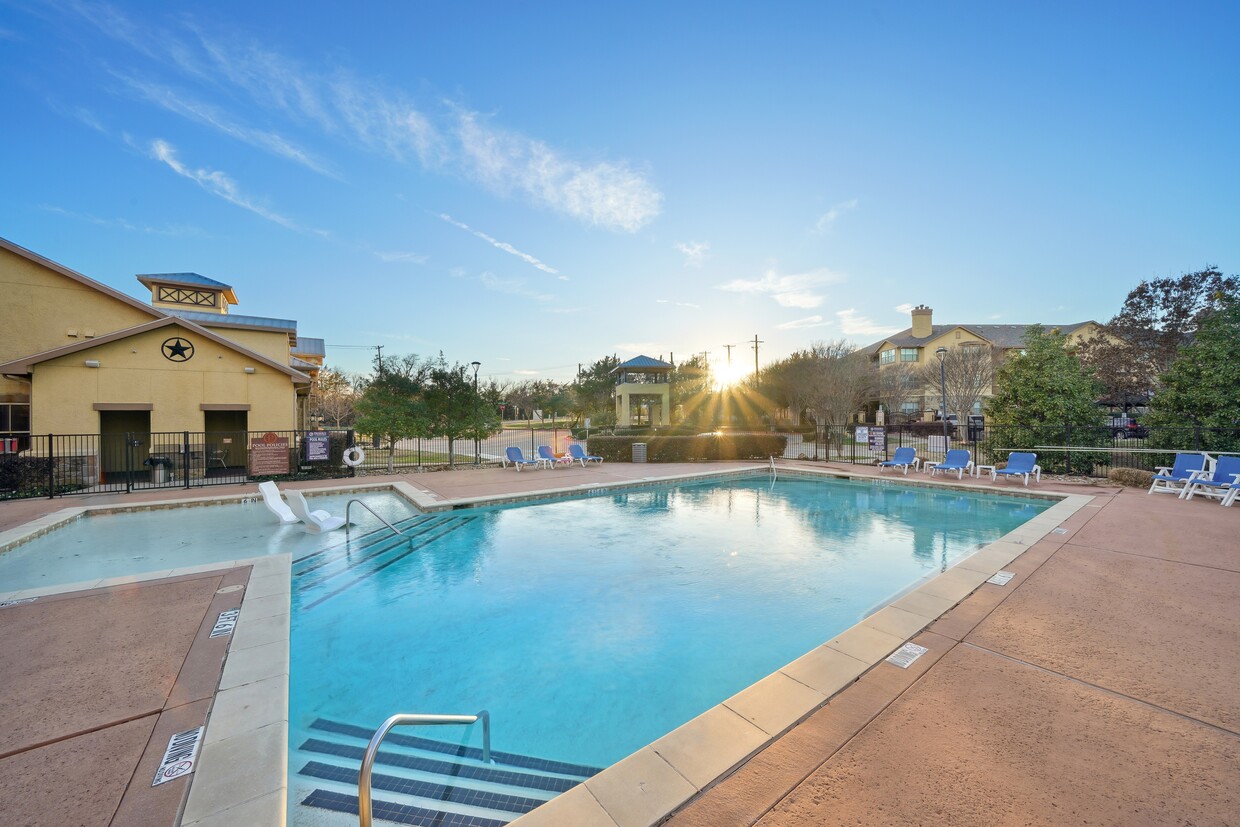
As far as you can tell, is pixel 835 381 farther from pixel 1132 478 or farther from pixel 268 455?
pixel 268 455

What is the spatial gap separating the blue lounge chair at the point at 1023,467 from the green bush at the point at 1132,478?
5.10ft

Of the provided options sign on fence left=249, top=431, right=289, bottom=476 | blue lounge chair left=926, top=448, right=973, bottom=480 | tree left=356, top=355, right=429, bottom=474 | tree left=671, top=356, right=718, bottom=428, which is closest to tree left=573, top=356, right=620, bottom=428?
tree left=671, top=356, right=718, bottom=428

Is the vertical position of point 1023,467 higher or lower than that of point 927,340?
lower

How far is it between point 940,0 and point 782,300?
44.9 ft

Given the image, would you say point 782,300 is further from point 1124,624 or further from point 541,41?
point 1124,624

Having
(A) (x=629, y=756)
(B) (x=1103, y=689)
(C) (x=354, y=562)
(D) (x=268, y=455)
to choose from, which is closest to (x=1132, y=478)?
(B) (x=1103, y=689)

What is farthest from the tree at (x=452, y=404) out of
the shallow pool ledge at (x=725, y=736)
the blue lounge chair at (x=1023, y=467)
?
the blue lounge chair at (x=1023, y=467)

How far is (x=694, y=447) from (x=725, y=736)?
1744 cm

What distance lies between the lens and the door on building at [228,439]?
54.5ft

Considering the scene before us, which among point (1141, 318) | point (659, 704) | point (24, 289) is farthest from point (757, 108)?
point (1141, 318)

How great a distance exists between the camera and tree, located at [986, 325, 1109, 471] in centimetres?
1440

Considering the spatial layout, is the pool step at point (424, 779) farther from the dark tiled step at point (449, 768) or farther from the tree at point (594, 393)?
the tree at point (594, 393)

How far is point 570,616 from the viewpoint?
600 centimetres

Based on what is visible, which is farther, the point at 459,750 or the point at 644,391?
the point at 644,391
